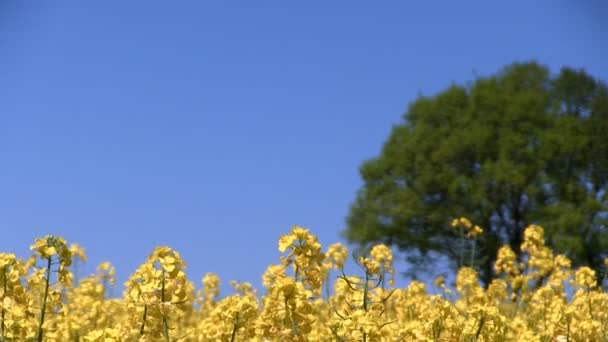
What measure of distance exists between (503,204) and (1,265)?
925 inches

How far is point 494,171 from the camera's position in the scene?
2592 centimetres

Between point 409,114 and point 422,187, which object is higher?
point 409,114

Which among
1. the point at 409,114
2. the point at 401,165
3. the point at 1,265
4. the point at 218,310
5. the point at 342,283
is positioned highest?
the point at 409,114

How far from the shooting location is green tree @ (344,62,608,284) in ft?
84.7

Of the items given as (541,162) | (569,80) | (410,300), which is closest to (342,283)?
(410,300)

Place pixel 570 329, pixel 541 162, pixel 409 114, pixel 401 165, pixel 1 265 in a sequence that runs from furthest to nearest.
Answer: pixel 409 114, pixel 401 165, pixel 541 162, pixel 570 329, pixel 1 265

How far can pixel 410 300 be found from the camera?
332 inches

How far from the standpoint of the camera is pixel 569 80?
2858 centimetres

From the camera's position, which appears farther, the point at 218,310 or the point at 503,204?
the point at 503,204

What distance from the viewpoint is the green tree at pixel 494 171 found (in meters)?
25.8

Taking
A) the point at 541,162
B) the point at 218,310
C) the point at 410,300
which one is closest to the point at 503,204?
the point at 541,162

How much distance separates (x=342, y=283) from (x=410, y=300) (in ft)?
5.29

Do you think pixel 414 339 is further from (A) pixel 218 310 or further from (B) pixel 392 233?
(B) pixel 392 233

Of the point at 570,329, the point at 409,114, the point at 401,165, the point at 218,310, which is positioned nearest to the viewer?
the point at 218,310
